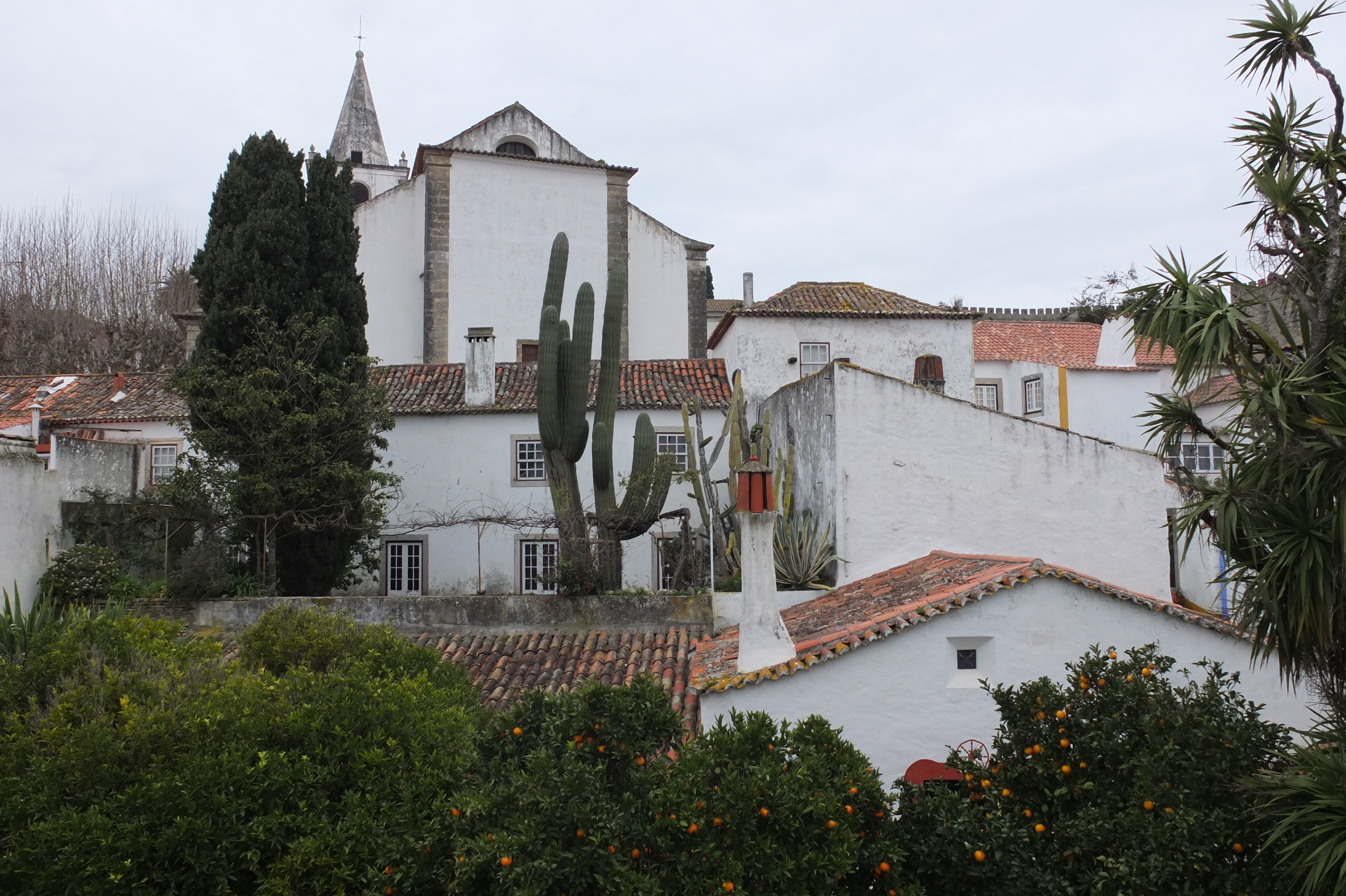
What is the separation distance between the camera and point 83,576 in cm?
1588

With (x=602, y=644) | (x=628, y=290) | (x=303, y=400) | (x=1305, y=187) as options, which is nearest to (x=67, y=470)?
(x=303, y=400)

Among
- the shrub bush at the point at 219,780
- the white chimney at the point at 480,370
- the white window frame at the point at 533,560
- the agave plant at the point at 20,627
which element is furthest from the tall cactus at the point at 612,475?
the shrub bush at the point at 219,780

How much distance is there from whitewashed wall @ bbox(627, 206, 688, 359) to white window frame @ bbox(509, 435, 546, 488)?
24.2 feet

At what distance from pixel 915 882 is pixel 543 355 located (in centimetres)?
1113

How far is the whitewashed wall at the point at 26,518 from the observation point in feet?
50.0

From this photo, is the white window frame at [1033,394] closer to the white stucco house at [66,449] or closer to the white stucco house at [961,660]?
the white stucco house at [961,660]

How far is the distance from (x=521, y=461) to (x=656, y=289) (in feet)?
28.8

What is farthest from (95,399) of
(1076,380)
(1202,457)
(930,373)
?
(1202,457)

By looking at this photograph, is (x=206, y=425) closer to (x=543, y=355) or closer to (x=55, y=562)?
(x=55, y=562)

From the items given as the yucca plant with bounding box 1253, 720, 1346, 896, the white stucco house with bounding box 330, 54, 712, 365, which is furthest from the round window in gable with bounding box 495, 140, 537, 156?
the yucca plant with bounding box 1253, 720, 1346, 896

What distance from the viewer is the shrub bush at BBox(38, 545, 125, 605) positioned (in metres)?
15.7

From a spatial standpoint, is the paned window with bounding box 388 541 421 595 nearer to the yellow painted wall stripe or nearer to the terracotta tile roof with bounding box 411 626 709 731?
the terracotta tile roof with bounding box 411 626 709 731

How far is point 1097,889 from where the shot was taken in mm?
5656

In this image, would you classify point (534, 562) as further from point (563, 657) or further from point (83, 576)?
point (83, 576)
